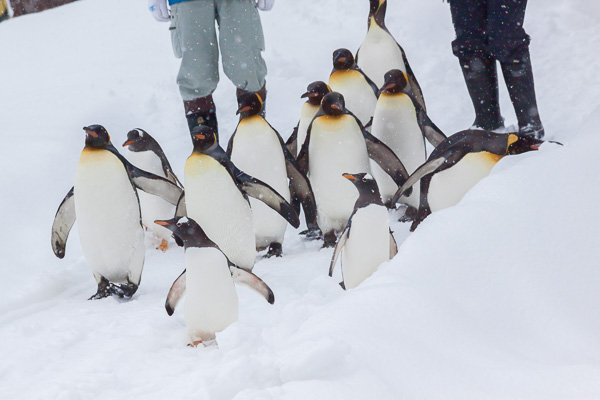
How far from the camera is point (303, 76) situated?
5.50 metres

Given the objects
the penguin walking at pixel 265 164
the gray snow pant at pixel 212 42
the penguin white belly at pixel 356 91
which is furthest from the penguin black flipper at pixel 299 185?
the penguin white belly at pixel 356 91

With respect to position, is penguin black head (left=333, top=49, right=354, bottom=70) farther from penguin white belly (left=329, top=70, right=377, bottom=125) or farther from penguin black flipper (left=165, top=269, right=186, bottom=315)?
penguin black flipper (left=165, top=269, right=186, bottom=315)

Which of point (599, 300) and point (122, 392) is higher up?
point (599, 300)

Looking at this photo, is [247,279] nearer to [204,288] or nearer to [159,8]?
[204,288]

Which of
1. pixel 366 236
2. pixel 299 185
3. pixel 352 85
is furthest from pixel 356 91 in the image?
pixel 366 236

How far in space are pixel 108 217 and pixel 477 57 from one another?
2.10m

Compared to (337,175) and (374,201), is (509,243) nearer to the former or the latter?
(374,201)

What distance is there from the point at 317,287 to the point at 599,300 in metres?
1.14

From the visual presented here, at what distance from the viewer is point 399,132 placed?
342 cm

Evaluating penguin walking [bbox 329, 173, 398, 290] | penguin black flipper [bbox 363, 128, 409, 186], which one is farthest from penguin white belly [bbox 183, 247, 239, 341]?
penguin black flipper [bbox 363, 128, 409, 186]

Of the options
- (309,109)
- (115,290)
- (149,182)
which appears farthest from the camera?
(309,109)

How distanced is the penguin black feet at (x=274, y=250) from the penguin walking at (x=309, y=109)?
2.17 ft

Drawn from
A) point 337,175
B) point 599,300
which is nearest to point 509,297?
point 599,300

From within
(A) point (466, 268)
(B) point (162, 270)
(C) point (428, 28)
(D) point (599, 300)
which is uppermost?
(C) point (428, 28)
